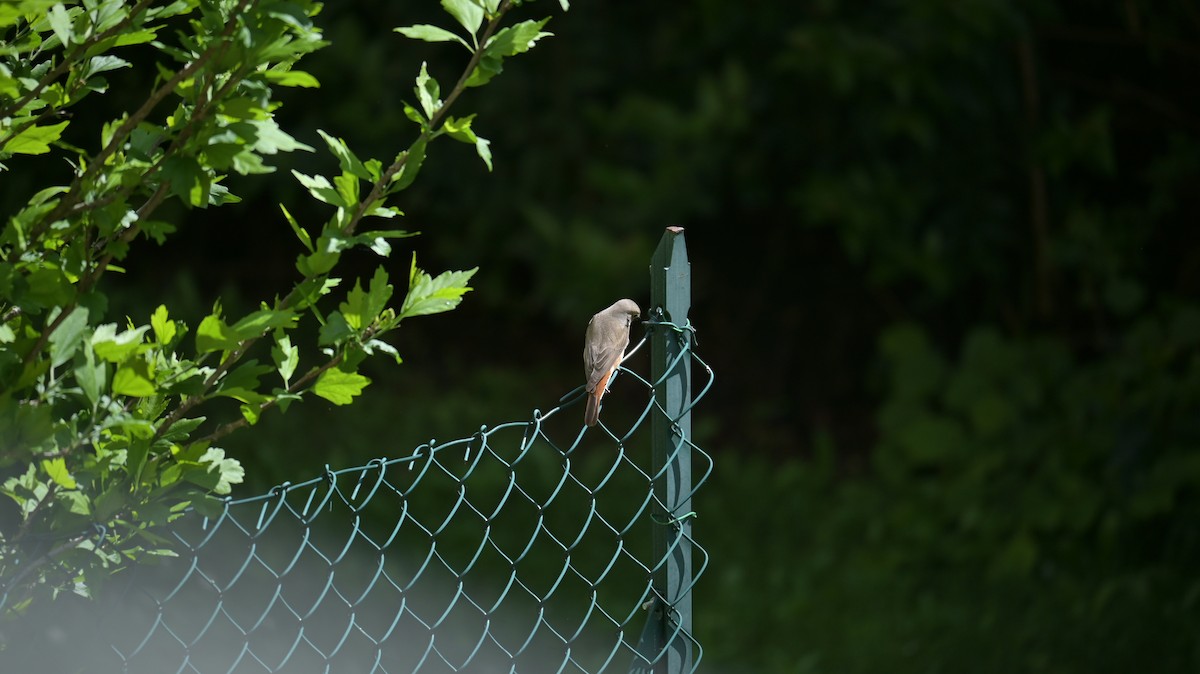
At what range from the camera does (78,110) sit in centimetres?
514

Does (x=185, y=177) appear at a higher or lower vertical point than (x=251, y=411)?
higher

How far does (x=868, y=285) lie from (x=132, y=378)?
4250mm

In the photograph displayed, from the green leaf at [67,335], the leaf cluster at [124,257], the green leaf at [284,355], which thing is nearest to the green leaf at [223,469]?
the leaf cluster at [124,257]

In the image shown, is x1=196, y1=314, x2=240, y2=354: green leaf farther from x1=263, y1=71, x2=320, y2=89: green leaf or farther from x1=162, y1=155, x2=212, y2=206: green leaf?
x1=263, y1=71, x2=320, y2=89: green leaf

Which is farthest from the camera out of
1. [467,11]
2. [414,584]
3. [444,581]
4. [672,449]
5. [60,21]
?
[444,581]

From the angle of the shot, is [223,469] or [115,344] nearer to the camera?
[115,344]

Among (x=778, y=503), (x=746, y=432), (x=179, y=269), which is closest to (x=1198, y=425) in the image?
(x=778, y=503)

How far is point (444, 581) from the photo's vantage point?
3.86 m

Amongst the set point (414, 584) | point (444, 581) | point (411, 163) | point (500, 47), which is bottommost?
point (444, 581)

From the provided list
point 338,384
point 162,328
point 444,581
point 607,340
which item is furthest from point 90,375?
point 444,581

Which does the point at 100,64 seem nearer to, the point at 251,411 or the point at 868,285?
the point at 251,411

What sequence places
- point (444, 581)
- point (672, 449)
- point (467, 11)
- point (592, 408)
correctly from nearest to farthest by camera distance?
point (467, 11) < point (672, 449) < point (592, 408) < point (444, 581)

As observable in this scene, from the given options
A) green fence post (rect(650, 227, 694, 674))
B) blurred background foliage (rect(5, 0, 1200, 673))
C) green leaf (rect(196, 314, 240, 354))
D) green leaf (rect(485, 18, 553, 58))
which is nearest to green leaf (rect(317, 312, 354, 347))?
green leaf (rect(196, 314, 240, 354))

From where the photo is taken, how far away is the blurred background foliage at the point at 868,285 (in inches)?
152
